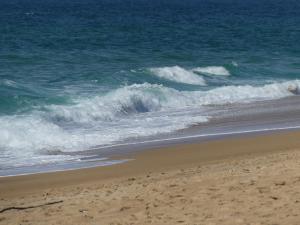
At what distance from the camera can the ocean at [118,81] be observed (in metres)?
15.4

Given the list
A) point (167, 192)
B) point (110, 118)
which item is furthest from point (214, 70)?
point (167, 192)

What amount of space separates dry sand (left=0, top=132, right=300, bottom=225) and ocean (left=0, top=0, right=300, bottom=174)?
152 centimetres

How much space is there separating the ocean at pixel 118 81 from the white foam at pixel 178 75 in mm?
32

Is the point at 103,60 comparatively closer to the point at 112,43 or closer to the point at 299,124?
the point at 112,43

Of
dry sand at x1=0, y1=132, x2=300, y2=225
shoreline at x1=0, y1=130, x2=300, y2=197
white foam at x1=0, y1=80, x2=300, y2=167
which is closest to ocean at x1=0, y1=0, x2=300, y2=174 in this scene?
white foam at x1=0, y1=80, x2=300, y2=167

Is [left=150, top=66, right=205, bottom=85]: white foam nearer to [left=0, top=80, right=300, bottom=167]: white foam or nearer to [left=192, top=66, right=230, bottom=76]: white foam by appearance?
[left=192, top=66, right=230, bottom=76]: white foam

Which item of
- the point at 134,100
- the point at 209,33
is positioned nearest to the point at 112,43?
the point at 209,33

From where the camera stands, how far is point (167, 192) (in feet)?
31.0

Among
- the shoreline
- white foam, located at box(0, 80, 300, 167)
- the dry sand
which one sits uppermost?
white foam, located at box(0, 80, 300, 167)

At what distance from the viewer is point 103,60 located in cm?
2819

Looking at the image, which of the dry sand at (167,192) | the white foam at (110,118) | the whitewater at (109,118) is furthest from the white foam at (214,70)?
the dry sand at (167,192)

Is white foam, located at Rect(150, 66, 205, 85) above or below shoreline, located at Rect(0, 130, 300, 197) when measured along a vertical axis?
above

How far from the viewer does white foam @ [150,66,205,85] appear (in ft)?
82.2

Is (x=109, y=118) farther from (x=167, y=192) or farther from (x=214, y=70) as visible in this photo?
(x=214, y=70)
